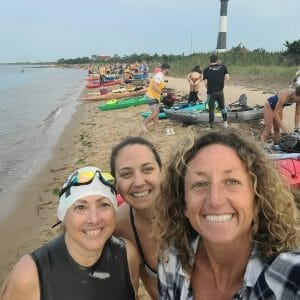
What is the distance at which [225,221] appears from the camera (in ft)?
5.49

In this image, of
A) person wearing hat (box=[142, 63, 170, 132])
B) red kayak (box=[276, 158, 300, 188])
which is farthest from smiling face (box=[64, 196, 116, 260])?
person wearing hat (box=[142, 63, 170, 132])

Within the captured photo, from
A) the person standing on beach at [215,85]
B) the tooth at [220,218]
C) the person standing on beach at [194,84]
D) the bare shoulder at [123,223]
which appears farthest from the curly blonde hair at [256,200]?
the person standing on beach at [194,84]

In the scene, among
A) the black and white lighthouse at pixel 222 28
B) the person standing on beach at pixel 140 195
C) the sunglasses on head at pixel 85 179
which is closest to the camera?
the sunglasses on head at pixel 85 179

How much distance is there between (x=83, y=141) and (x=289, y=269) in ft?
37.4

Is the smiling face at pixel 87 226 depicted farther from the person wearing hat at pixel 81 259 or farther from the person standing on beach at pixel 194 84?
the person standing on beach at pixel 194 84

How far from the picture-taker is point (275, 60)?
102 ft

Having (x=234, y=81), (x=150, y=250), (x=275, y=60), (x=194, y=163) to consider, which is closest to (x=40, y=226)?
(x=150, y=250)

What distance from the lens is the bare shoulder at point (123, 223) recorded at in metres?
2.67

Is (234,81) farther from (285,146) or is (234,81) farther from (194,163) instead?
(194,163)

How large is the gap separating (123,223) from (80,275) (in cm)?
64

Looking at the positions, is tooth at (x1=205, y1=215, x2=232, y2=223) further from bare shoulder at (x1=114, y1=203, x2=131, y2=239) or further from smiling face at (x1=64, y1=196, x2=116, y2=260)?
bare shoulder at (x1=114, y1=203, x2=131, y2=239)

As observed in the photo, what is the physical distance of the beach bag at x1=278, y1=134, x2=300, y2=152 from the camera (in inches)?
267

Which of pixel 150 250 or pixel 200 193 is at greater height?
pixel 200 193

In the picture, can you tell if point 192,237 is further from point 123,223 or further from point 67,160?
point 67,160
